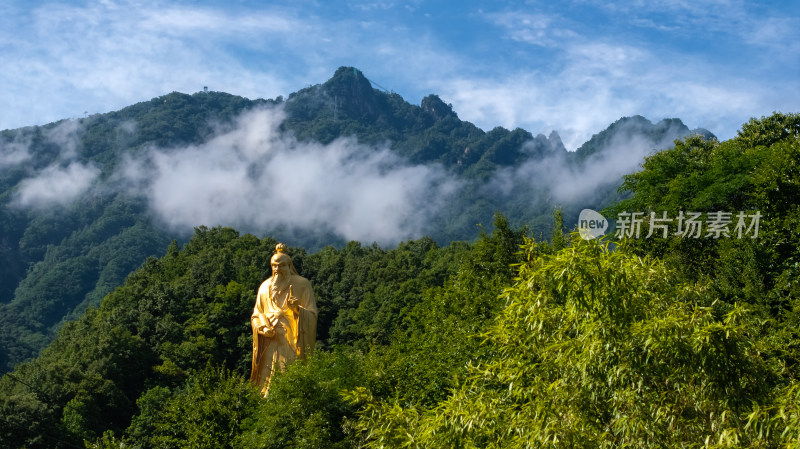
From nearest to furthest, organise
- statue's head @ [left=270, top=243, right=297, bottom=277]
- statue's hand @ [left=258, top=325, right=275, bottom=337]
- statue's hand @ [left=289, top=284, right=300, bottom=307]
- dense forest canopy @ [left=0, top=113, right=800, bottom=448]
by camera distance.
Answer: dense forest canopy @ [left=0, top=113, right=800, bottom=448], statue's hand @ [left=258, top=325, right=275, bottom=337], statue's hand @ [left=289, top=284, right=300, bottom=307], statue's head @ [left=270, top=243, right=297, bottom=277]

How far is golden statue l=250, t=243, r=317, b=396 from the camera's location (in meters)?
20.7

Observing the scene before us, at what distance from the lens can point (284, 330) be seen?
68.6 ft

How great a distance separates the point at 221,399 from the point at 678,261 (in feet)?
45.0

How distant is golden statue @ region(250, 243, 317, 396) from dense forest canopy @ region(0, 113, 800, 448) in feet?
2.95

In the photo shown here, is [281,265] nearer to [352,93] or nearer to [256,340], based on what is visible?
[256,340]

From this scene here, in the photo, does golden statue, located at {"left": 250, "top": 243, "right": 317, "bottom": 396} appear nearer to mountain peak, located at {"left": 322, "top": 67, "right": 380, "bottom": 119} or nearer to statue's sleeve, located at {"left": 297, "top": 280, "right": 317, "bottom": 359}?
statue's sleeve, located at {"left": 297, "top": 280, "right": 317, "bottom": 359}

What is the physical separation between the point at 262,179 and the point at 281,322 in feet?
374

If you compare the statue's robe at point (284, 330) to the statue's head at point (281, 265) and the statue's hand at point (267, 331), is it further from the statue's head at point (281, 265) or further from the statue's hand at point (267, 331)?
the statue's head at point (281, 265)

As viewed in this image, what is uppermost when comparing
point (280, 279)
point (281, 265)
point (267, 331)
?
point (281, 265)

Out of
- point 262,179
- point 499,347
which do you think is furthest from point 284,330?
point 262,179

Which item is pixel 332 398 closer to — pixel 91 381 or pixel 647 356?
pixel 647 356

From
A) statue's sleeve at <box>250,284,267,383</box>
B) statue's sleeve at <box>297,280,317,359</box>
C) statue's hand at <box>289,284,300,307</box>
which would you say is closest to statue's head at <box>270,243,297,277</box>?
statue's hand at <box>289,284,300,307</box>

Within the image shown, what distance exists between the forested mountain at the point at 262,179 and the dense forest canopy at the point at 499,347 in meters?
31.9

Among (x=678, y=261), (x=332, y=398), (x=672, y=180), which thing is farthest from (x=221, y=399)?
(x=672, y=180)
